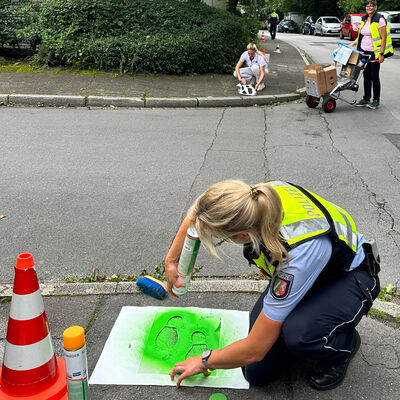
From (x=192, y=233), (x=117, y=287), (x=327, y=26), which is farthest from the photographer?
(x=327, y=26)

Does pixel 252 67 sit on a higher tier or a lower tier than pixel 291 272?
lower

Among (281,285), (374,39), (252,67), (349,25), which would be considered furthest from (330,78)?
(349,25)

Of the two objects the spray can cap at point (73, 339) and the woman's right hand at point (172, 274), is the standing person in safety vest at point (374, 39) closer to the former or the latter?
the woman's right hand at point (172, 274)

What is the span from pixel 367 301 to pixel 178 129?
16.8 feet

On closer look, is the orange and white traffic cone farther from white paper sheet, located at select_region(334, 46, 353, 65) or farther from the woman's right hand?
white paper sheet, located at select_region(334, 46, 353, 65)

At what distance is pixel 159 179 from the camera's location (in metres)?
5.21

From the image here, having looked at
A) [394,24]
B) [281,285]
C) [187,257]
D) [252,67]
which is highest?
[281,285]

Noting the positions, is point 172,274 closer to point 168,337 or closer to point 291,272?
point 168,337

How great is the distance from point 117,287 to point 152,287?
27 centimetres

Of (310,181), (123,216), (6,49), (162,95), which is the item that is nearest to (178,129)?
(162,95)

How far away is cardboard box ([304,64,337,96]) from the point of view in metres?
7.98

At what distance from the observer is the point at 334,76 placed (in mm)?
8156

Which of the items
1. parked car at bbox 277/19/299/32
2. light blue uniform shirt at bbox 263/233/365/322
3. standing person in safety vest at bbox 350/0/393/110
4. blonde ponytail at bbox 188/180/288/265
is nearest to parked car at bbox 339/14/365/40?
parked car at bbox 277/19/299/32

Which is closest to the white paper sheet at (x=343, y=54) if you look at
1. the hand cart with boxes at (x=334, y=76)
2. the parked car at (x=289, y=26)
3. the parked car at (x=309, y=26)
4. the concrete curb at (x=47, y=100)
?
the hand cart with boxes at (x=334, y=76)
